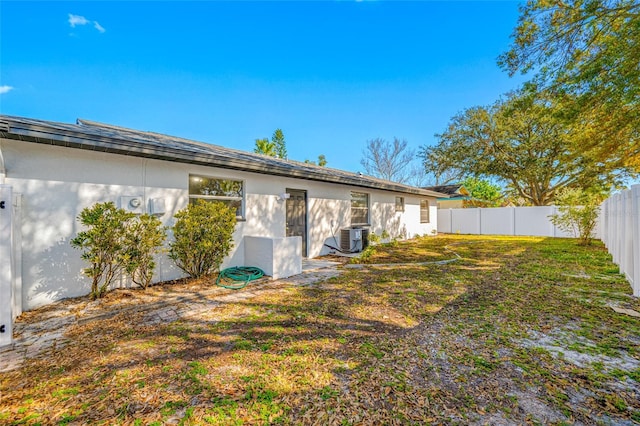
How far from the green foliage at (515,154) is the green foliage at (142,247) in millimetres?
17895

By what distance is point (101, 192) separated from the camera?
471cm

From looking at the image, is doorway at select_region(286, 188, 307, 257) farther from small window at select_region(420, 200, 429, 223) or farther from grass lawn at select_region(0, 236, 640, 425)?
small window at select_region(420, 200, 429, 223)

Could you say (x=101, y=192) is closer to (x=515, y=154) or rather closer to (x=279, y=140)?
(x=515, y=154)

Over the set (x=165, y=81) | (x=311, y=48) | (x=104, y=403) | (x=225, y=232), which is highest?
(x=311, y=48)

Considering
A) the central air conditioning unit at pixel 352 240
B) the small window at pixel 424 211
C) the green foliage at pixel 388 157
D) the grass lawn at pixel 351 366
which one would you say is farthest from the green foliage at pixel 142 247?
the green foliage at pixel 388 157

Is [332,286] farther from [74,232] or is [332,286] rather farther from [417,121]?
[417,121]

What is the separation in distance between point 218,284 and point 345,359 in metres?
3.48

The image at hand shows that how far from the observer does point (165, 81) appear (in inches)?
450

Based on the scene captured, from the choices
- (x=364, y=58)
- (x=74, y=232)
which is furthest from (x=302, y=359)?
(x=364, y=58)

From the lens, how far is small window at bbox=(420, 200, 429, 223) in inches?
616

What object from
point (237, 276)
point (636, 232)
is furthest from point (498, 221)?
point (237, 276)

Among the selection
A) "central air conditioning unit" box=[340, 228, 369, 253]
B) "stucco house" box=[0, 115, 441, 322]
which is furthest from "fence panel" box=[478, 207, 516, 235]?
"stucco house" box=[0, 115, 441, 322]

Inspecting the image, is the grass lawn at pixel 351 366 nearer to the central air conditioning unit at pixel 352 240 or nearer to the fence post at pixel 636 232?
the fence post at pixel 636 232

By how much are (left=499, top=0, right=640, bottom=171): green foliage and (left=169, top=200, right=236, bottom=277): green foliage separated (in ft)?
30.6
